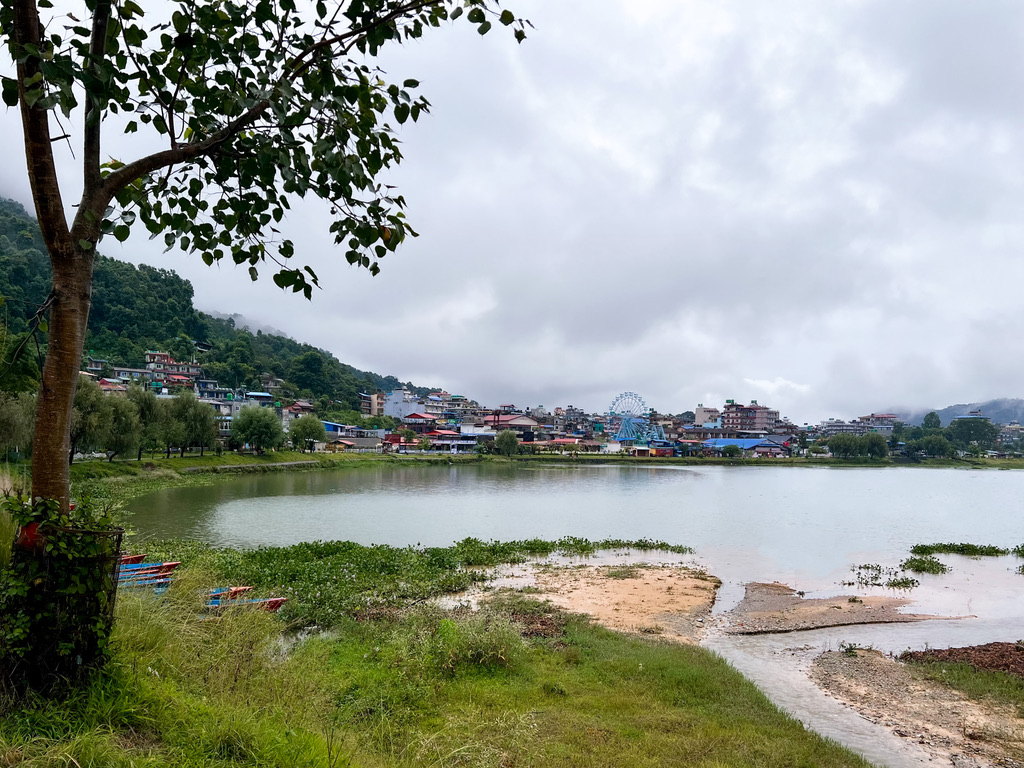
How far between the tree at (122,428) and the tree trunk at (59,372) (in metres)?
39.4

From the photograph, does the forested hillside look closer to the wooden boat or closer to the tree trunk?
the wooden boat

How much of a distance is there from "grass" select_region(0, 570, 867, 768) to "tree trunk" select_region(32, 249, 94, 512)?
1.40 m

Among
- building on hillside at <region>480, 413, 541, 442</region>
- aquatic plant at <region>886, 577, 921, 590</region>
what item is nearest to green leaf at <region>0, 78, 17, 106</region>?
aquatic plant at <region>886, 577, 921, 590</region>

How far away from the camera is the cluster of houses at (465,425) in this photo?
84250 mm

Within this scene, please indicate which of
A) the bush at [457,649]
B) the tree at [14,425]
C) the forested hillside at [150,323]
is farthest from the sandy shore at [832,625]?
the forested hillside at [150,323]

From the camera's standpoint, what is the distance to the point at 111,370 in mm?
78125

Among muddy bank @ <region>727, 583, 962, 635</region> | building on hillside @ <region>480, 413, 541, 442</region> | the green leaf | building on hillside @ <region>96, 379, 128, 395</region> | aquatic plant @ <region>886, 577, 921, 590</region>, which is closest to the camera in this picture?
the green leaf

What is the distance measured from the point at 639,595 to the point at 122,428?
3625 cm

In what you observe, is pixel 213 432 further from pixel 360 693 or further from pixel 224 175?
pixel 224 175

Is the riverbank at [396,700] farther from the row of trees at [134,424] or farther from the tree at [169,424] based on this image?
the tree at [169,424]

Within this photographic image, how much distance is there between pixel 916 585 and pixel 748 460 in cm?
9340

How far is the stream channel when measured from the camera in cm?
1173

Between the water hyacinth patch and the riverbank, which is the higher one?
the riverbank

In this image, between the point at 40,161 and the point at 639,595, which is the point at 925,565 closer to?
the point at 639,595
